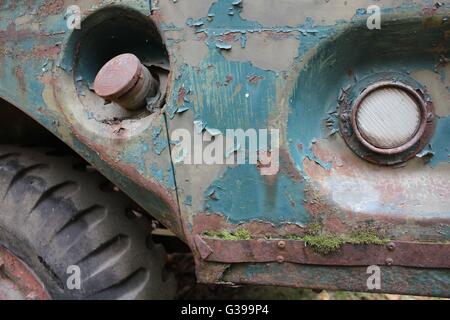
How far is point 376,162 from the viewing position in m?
1.39

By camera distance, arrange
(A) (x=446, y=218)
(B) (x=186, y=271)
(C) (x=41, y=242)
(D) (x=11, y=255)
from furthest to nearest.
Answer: (B) (x=186, y=271) < (D) (x=11, y=255) < (C) (x=41, y=242) < (A) (x=446, y=218)

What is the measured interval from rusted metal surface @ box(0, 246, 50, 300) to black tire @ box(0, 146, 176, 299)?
0.05 m

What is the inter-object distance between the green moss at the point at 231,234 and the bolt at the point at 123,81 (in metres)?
0.45

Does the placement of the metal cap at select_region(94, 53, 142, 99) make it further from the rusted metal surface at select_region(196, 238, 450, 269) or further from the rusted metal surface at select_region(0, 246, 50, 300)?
the rusted metal surface at select_region(0, 246, 50, 300)

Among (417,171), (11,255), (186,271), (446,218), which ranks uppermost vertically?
(417,171)

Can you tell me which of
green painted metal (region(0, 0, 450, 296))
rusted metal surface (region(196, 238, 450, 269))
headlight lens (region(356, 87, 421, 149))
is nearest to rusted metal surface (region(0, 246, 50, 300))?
green painted metal (region(0, 0, 450, 296))

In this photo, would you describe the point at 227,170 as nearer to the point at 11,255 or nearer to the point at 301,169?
the point at 301,169

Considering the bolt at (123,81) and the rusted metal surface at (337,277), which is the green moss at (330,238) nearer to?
the rusted metal surface at (337,277)

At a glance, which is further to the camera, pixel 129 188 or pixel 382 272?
pixel 129 188

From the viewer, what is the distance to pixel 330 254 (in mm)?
1350

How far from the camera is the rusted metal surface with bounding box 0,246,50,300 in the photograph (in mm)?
1811

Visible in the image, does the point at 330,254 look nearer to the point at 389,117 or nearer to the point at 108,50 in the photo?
the point at 389,117

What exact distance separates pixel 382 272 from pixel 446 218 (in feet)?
0.71

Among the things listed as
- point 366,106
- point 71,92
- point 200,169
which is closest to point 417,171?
point 366,106
